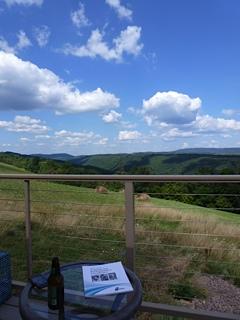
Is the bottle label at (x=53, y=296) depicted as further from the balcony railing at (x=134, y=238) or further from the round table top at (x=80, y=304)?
the balcony railing at (x=134, y=238)

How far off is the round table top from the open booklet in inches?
1.0

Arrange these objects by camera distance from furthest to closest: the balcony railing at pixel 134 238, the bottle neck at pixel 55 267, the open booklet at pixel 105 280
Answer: the balcony railing at pixel 134 238 → the open booklet at pixel 105 280 → the bottle neck at pixel 55 267

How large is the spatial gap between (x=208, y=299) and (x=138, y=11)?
9.17m

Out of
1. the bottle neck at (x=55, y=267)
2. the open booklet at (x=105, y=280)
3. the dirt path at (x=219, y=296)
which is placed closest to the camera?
the bottle neck at (x=55, y=267)

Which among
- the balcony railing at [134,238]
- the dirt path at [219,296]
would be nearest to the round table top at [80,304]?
the balcony railing at [134,238]

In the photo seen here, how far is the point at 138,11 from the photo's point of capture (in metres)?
11.0

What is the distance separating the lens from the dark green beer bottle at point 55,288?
5.39ft

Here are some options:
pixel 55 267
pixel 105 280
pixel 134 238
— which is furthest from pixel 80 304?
pixel 134 238

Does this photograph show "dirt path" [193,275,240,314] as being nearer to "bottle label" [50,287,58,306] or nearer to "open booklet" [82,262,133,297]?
"open booklet" [82,262,133,297]

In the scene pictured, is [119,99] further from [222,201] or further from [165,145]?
[222,201]

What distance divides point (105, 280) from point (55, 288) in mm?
314

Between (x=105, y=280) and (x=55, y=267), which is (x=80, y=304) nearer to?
(x=105, y=280)

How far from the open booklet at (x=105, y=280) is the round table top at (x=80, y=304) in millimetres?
26

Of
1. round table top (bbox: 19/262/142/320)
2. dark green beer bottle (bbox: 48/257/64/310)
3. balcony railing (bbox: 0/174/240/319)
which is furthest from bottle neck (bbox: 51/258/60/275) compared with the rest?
balcony railing (bbox: 0/174/240/319)
